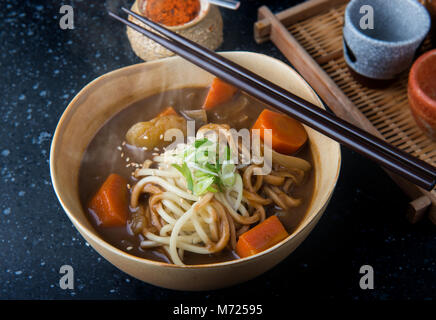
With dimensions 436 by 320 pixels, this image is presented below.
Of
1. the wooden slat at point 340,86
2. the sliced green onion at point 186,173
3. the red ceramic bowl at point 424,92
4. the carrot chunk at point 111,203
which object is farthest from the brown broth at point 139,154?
the red ceramic bowl at point 424,92

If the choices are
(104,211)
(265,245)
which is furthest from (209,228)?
(104,211)

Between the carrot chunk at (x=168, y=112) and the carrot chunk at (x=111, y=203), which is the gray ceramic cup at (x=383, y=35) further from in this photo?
the carrot chunk at (x=111, y=203)

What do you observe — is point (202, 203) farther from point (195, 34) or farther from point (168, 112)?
point (195, 34)

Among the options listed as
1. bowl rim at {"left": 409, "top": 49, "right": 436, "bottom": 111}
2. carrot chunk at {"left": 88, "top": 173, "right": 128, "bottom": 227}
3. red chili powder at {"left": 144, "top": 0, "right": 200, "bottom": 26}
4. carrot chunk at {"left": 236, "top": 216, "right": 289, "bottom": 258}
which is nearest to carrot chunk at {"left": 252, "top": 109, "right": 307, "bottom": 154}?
carrot chunk at {"left": 236, "top": 216, "right": 289, "bottom": 258}

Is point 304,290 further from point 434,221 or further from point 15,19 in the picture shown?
point 15,19

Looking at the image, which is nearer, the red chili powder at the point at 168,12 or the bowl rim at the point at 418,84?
the bowl rim at the point at 418,84

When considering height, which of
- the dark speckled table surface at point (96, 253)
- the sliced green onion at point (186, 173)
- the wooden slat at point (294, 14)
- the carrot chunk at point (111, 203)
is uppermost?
the wooden slat at point (294, 14)
